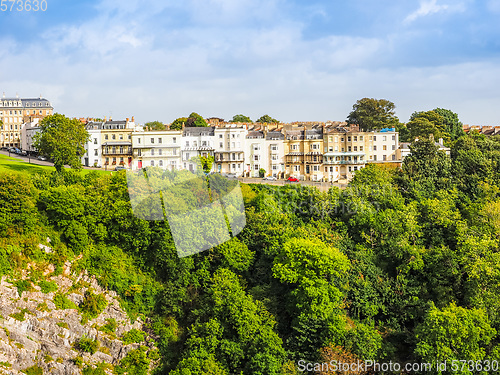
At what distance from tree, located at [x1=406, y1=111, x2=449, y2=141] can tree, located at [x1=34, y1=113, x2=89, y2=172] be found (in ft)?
115

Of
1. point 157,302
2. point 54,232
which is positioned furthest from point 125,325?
point 54,232

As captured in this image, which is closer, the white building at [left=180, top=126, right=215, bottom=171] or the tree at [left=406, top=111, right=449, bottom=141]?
the white building at [left=180, top=126, right=215, bottom=171]

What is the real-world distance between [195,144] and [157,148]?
3822mm

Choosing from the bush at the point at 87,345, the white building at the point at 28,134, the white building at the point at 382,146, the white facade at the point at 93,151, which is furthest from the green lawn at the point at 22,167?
the white building at the point at 382,146

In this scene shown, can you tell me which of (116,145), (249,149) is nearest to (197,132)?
(249,149)

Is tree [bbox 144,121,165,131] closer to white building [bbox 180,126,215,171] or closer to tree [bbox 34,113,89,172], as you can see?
white building [bbox 180,126,215,171]

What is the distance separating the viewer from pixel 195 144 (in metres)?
52.2

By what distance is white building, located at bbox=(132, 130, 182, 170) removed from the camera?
1997 inches

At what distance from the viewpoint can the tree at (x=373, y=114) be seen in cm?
6353

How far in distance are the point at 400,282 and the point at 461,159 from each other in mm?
15716

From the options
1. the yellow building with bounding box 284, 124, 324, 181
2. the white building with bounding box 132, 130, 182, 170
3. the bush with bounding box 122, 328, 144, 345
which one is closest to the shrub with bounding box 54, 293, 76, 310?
the bush with bounding box 122, 328, 144, 345

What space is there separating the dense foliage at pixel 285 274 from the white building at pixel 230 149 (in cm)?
1760

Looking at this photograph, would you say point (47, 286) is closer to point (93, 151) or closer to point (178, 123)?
point (93, 151)

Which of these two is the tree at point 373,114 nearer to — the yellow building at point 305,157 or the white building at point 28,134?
the yellow building at point 305,157
